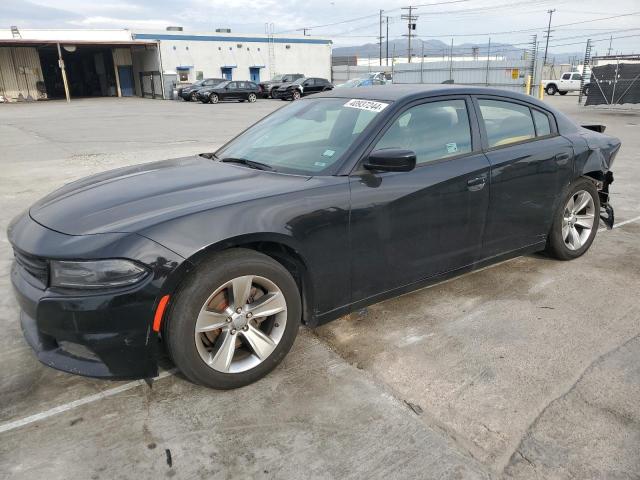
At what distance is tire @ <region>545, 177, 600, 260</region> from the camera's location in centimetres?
451

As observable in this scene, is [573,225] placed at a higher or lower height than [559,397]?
higher

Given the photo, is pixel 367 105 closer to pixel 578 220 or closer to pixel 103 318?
pixel 103 318

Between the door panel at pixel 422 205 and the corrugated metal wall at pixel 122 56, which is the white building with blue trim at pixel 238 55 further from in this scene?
the door panel at pixel 422 205

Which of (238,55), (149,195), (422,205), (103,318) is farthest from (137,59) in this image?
(103,318)

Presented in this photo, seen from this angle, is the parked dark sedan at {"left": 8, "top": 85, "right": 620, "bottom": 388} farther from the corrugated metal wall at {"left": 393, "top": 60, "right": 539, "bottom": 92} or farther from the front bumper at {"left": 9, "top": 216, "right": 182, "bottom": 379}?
the corrugated metal wall at {"left": 393, "top": 60, "right": 539, "bottom": 92}

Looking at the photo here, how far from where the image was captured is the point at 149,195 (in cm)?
295

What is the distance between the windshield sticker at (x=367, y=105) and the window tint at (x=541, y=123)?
1.59m

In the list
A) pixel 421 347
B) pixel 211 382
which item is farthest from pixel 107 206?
pixel 421 347

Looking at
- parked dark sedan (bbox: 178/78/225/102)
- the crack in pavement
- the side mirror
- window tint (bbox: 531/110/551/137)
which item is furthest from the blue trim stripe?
the crack in pavement

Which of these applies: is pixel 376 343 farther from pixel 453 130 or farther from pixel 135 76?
pixel 135 76

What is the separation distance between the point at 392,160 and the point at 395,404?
1360 millimetres

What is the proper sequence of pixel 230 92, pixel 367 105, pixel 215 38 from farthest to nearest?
pixel 215 38, pixel 230 92, pixel 367 105

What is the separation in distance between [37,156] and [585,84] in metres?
28.8

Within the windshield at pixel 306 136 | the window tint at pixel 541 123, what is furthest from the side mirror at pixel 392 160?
the window tint at pixel 541 123
